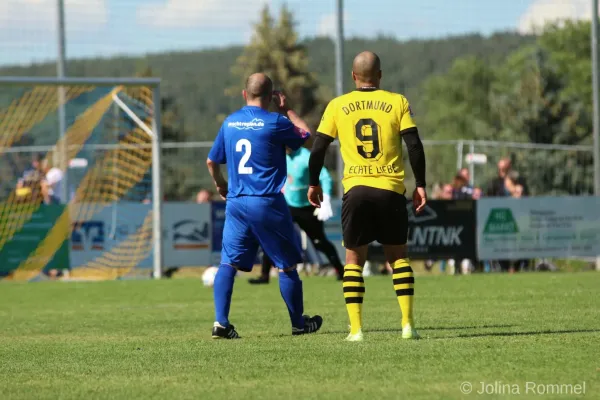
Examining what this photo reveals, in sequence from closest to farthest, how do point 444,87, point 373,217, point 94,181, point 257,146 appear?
point 373,217 → point 257,146 → point 94,181 → point 444,87

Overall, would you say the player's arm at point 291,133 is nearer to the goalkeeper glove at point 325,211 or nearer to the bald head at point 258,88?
the bald head at point 258,88

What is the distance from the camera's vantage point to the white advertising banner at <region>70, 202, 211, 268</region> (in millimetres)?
20875

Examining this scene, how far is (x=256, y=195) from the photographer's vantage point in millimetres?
9188

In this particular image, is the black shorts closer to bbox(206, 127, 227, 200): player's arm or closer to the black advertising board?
bbox(206, 127, 227, 200): player's arm

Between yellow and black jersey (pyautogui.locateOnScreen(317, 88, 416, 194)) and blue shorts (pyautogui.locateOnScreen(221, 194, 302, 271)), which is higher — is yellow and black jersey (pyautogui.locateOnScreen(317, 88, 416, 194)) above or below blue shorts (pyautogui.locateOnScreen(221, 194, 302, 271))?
above

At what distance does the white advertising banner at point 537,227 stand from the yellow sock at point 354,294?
528 inches

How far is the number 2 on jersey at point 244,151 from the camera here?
9164mm

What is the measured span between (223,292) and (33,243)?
12.0 m

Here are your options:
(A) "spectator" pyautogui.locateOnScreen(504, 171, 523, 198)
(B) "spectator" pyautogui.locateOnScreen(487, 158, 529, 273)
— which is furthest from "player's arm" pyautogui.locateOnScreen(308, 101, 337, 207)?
(A) "spectator" pyautogui.locateOnScreen(504, 171, 523, 198)

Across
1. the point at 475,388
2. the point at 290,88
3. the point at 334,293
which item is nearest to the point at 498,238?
the point at 334,293

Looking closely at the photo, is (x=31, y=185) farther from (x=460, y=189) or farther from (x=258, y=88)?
(x=258, y=88)

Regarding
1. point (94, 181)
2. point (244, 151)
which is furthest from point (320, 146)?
point (94, 181)

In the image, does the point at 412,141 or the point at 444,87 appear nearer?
the point at 412,141

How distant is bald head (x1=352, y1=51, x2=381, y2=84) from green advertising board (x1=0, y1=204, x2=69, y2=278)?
43.3 feet
